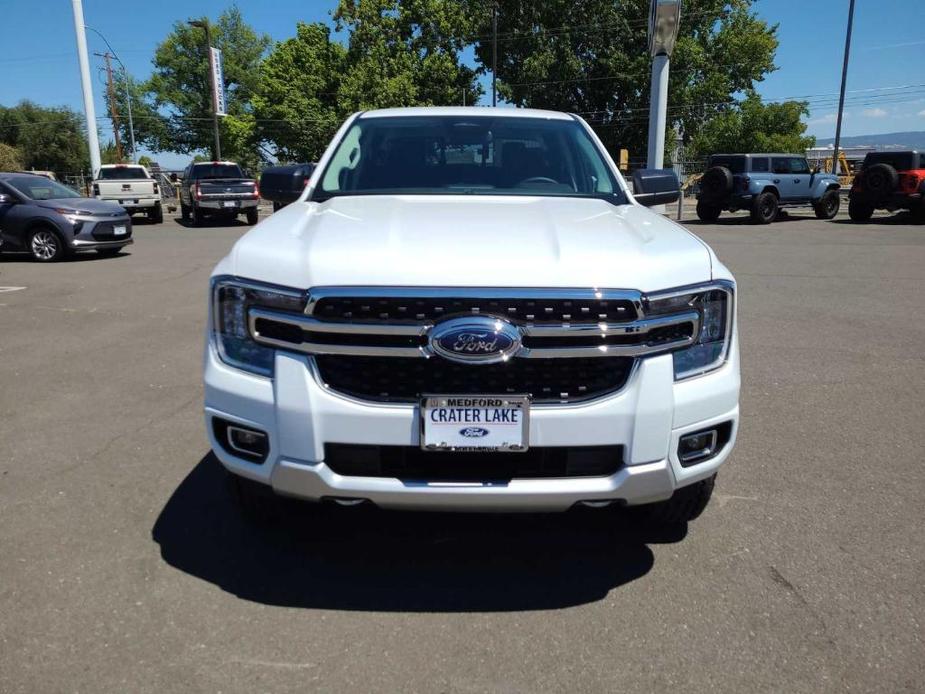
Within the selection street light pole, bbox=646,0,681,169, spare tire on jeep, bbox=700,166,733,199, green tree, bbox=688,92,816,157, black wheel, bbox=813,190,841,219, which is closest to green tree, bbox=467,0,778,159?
green tree, bbox=688,92,816,157

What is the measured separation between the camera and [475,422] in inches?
93.7

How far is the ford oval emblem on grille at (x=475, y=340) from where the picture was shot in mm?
2334

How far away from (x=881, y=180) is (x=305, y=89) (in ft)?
112

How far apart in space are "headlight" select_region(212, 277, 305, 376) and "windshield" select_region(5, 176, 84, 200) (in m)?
12.4

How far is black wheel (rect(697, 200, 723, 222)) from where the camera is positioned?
2017 centimetres

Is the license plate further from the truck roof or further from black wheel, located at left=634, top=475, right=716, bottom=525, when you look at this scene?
the truck roof

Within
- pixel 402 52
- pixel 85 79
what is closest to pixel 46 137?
pixel 402 52

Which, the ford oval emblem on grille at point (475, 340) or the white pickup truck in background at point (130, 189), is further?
the white pickup truck in background at point (130, 189)

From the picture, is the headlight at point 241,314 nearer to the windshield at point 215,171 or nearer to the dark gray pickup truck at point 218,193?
the dark gray pickup truck at point 218,193

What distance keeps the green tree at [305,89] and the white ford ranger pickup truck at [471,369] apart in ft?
142

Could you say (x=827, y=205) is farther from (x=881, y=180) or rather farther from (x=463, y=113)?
(x=463, y=113)

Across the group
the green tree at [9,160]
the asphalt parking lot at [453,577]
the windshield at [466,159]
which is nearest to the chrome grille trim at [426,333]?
the asphalt parking lot at [453,577]

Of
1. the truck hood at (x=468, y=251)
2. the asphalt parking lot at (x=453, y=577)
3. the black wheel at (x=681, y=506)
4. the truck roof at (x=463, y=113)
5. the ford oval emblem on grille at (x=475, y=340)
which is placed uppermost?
the truck roof at (x=463, y=113)

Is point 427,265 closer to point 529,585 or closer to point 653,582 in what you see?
point 529,585
